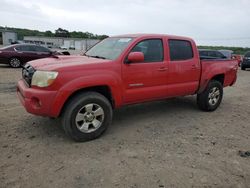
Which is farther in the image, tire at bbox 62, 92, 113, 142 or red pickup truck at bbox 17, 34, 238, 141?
tire at bbox 62, 92, 113, 142

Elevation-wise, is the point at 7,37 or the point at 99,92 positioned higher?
the point at 7,37

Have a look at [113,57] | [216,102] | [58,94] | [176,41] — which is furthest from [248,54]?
[58,94]

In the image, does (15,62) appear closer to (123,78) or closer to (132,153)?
(123,78)

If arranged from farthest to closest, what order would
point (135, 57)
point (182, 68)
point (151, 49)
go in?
point (182, 68) < point (151, 49) < point (135, 57)

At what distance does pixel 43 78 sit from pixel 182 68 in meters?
2.90

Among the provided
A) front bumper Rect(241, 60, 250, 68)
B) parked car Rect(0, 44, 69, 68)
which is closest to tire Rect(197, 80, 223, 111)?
parked car Rect(0, 44, 69, 68)

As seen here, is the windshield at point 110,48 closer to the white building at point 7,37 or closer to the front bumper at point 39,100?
the front bumper at point 39,100

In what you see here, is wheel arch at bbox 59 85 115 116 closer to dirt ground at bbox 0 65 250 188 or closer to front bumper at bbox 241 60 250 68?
dirt ground at bbox 0 65 250 188

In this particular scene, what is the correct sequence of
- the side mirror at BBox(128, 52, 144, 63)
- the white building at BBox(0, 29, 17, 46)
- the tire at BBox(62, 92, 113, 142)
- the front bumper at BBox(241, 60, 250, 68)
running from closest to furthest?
1. the tire at BBox(62, 92, 113, 142)
2. the side mirror at BBox(128, 52, 144, 63)
3. the front bumper at BBox(241, 60, 250, 68)
4. the white building at BBox(0, 29, 17, 46)

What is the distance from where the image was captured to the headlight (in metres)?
3.63

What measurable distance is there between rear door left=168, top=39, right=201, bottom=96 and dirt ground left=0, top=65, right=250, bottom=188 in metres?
0.69

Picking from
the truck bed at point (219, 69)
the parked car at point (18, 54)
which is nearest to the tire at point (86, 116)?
the truck bed at point (219, 69)

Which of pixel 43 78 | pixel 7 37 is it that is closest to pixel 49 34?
pixel 7 37

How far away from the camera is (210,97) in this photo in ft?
19.7
